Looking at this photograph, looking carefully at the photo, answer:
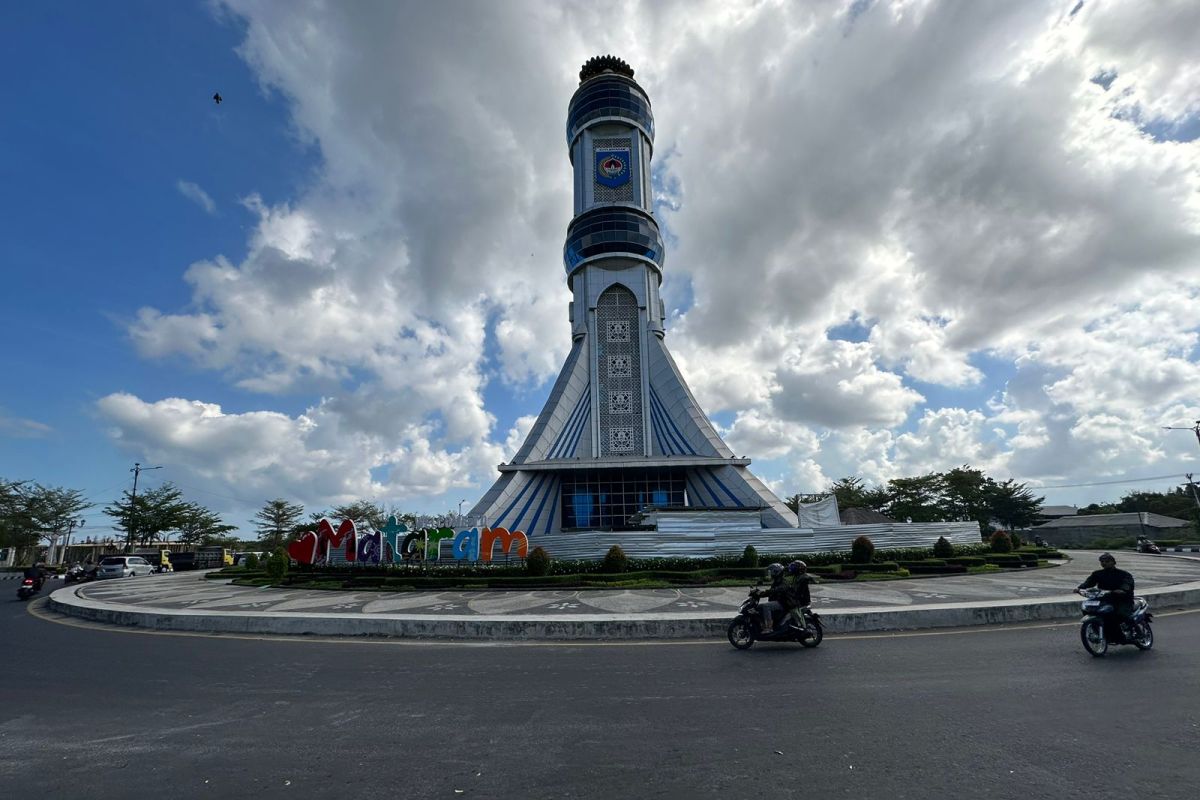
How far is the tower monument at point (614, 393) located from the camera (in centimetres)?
3812

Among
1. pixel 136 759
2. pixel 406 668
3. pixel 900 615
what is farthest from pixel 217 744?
pixel 900 615

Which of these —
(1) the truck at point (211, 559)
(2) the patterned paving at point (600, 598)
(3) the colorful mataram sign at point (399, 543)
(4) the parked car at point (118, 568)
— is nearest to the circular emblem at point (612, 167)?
(3) the colorful mataram sign at point (399, 543)

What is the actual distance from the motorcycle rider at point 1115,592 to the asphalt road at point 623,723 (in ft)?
1.40

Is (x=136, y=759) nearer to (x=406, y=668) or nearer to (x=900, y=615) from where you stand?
(x=406, y=668)

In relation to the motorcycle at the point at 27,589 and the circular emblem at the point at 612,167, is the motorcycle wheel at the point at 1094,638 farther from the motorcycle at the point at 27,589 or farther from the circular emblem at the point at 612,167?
the circular emblem at the point at 612,167

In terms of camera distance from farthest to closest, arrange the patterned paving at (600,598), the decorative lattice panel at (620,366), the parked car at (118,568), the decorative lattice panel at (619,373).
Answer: the decorative lattice panel at (620,366) → the decorative lattice panel at (619,373) → the parked car at (118,568) → the patterned paving at (600,598)

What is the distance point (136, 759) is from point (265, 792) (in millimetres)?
1693

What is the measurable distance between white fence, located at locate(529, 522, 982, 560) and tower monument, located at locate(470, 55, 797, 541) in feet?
10.4

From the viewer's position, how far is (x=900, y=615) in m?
11.1

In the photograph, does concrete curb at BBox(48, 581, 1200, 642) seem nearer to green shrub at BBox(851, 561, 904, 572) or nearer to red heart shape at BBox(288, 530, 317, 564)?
green shrub at BBox(851, 561, 904, 572)

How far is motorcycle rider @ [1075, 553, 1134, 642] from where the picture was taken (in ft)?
27.8

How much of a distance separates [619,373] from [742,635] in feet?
130

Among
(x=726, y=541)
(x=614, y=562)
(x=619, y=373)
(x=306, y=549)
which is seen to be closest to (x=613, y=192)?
(x=619, y=373)

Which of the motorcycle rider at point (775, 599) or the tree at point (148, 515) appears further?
the tree at point (148, 515)
